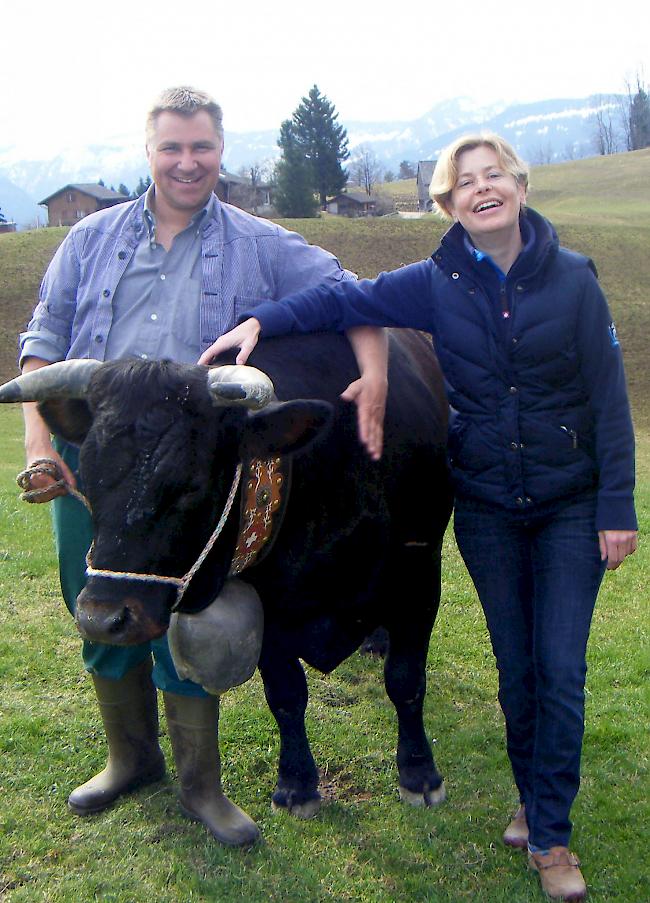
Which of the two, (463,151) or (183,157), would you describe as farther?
(183,157)

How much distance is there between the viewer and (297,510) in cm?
353

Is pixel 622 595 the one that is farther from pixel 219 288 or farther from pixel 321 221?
pixel 321 221

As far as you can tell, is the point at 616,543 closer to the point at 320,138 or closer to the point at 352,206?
the point at 352,206

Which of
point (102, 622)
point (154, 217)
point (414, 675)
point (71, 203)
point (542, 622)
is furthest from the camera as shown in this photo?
point (71, 203)

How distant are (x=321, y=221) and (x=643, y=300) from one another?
15483 mm

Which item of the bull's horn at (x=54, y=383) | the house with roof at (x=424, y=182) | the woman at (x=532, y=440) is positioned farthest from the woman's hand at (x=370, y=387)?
the house with roof at (x=424, y=182)

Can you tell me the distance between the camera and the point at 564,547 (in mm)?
3309

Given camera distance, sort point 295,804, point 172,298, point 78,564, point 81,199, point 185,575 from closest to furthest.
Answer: point 185,575, point 172,298, point 78,564, point 295,804, point 81,199

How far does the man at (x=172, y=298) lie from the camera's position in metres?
3.62

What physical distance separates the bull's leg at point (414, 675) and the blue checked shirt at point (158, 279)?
139 cm

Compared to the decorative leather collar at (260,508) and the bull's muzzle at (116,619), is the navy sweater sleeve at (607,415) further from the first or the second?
the bull's muzzle at (116,619)

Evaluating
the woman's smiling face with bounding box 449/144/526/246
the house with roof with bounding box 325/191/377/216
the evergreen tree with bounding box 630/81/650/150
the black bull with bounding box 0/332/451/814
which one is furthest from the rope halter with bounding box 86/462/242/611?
the evergreen tree with bounding box 630/81/650/150

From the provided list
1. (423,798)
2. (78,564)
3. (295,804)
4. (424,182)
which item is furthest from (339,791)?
(424,182)

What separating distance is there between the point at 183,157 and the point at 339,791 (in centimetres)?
297
